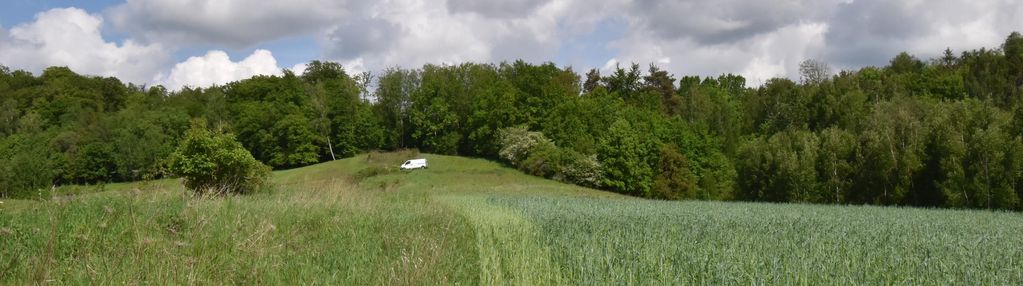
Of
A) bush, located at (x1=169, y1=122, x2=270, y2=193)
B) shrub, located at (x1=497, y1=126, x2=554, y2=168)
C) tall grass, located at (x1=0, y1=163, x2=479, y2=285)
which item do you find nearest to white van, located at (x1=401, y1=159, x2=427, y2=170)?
shrub, located at (x1=497, y1=126, x2=554, y2=168)

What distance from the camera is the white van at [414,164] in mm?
62144

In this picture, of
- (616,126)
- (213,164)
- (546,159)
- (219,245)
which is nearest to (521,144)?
(546,159)

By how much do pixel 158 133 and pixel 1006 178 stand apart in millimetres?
75763

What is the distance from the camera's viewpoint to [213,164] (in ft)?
89.6

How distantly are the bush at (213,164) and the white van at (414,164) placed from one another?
3374 centimetres

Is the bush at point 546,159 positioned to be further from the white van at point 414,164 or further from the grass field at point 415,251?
the grass field at point 415,251

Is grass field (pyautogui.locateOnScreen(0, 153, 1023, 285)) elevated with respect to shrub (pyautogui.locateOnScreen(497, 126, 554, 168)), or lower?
lower

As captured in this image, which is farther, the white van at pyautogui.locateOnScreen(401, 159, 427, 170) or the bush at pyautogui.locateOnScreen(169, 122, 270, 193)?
the white van at pyautogui.locateOnScreen(401, 159, 427, 170)

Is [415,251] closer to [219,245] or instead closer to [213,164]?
[219,245]

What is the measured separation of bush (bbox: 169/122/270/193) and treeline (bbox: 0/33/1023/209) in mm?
16431

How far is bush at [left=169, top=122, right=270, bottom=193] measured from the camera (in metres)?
27.2

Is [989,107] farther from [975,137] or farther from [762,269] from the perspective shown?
[762,269]

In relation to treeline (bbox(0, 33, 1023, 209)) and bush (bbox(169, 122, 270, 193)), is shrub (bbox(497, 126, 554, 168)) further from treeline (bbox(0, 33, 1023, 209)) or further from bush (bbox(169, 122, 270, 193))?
bush (bbox(169, 122, 270, 193))

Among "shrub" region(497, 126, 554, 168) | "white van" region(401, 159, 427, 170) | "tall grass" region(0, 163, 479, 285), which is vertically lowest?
"tall grass" region(0, 163, 479, 285)
